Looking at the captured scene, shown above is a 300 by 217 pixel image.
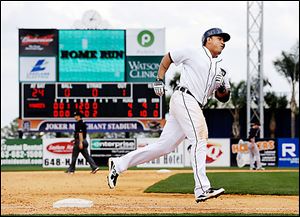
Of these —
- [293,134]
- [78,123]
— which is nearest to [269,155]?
[78,123]

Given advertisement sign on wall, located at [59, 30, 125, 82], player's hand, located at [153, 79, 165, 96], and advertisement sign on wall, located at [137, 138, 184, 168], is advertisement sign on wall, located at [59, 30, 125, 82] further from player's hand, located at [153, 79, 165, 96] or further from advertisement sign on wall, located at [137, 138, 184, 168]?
player's hand, located at [153, 79, 165, 96]

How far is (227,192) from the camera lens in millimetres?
14109

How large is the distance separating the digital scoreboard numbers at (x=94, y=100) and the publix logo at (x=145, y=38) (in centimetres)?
219

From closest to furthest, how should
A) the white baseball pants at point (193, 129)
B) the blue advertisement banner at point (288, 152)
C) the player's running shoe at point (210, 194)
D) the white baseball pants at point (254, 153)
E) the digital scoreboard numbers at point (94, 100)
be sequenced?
the player's running shoe at point (210, 194) < the white baseball pants at point (193, 129) < the white baseball pants at point (254, 153) < the digital scoreboard numbers at point (94, 100) < the blue advertisement banner at point (288, 152)

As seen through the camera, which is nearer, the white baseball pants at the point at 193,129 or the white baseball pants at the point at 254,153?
the white baseball pants at the point at 193,129

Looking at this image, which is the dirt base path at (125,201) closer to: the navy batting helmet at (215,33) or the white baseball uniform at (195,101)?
the white baseball uniform at (195,101)

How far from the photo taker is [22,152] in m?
33.0

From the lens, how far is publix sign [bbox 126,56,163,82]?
31516 mm

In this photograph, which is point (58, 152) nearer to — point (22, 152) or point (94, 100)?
point (22, 152)

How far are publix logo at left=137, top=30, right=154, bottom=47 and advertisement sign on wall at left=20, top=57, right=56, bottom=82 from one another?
363 cm

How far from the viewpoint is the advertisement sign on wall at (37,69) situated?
31562 mm

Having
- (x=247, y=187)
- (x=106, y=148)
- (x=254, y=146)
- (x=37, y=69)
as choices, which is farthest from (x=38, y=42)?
(x=247, y=187)

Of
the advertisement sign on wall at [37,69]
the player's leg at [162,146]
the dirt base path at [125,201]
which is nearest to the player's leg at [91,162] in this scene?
the dirt base path at [125,201]

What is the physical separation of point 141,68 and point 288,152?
6.98 m
